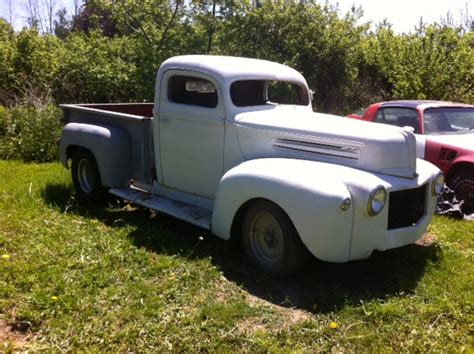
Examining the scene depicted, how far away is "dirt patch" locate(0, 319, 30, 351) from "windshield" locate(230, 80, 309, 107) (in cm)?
289

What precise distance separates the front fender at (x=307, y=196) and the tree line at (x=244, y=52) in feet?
24.6

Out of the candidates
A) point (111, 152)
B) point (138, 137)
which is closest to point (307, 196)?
point (138, 137)

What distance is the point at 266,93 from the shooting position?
5789 millimetres

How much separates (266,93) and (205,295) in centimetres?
254

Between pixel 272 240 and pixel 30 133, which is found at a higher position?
pixel 30 133

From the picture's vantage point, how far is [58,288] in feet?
13.6

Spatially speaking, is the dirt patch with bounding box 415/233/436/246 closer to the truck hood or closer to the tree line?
the truck hood

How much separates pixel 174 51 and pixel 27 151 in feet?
14.3

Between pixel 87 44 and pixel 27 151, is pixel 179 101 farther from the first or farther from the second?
pixel 87 44

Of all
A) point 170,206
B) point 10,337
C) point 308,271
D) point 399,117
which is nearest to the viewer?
point 10,337

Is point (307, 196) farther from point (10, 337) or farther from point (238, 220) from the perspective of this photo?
point (10, 337)

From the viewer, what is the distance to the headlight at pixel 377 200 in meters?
4.01

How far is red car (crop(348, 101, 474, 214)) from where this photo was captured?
252 inches

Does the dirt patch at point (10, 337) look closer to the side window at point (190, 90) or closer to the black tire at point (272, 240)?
the black tire at point (272, 240)
